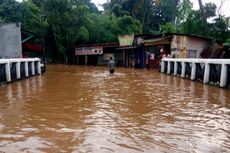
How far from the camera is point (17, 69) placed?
18516 mm

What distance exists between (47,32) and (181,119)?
37282mm

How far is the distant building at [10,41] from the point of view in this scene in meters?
23.9

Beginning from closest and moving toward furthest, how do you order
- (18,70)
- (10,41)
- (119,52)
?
(18,70) < (10,41) < (119,52)

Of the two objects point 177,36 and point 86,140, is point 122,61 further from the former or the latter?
point 86,140

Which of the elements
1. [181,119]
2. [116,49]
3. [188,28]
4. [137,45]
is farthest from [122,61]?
[181,119]

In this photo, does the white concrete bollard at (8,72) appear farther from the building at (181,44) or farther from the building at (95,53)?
the building at (95,53)

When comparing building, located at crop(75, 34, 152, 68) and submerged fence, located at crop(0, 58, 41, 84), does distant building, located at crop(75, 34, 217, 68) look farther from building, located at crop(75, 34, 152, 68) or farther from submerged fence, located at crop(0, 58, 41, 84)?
submerged fence, located at crop(0, 58, 41, 84)

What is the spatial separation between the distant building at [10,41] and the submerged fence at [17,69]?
6.11 ft

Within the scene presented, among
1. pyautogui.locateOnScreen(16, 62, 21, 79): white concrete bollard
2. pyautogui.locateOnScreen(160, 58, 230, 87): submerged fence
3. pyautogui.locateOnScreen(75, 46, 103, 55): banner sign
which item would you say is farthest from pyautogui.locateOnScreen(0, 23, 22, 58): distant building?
pyautogui.locateOnScreen(75, 46, 103, 55): banner sign

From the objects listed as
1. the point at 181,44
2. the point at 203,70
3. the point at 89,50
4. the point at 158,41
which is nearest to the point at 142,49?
the point at 158,41

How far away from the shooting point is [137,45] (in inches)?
1304

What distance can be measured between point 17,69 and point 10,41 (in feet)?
21.3

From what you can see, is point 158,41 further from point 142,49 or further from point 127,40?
point 127,40

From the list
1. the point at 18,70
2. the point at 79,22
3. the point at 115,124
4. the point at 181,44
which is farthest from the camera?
the point at 79,22
